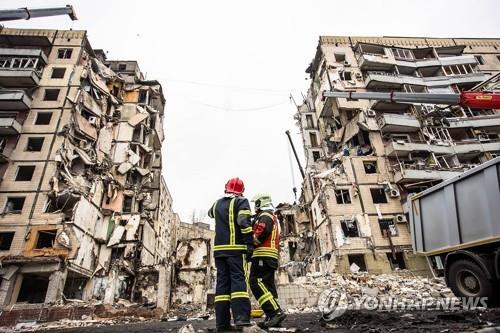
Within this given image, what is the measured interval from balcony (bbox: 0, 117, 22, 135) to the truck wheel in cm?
2804

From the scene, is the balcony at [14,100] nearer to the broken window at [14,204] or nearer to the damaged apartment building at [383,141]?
the broken window at [14,204]

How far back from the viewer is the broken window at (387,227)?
74.1ft

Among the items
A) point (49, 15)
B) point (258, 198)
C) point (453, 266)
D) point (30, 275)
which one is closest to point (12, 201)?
point (30, 275)

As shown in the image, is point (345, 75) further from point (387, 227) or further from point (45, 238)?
point (45, 238)

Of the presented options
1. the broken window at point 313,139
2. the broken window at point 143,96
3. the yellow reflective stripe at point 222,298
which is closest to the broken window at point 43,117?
the broken window at point 143,96

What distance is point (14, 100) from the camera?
23.8 metres

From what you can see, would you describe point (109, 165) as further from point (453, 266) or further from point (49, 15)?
point (453, 266)

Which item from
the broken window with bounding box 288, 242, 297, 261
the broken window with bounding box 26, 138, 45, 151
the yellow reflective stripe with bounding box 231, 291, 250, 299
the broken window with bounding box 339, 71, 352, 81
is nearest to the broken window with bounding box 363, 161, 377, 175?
the broken window with bounding box 339, 71, 352, 81

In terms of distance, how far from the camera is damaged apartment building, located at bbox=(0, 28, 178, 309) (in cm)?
2025

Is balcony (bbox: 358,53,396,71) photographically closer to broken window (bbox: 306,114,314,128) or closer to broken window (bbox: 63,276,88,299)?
broken window (bbox: 306,114,314,128)

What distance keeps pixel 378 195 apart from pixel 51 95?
28788 mm

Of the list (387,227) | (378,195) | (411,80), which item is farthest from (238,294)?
(411,80)

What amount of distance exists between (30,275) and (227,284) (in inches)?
882

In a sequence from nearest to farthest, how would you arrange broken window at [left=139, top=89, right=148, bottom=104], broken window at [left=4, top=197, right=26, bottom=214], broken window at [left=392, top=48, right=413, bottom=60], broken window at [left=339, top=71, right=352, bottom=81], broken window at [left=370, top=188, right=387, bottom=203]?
1. broken window at [left=4, top=197, right=26, bottom=214]
2. broken window at [left=370, top=188, right=387, bottom=203]
3. broken window at [left=339, top=71, right=352, bottom=81]
4. broken window at [left=392, top=48, right=413, bottom=60]
5. broken window at [left=139, top=89, right=148, bottom=104]
